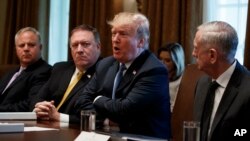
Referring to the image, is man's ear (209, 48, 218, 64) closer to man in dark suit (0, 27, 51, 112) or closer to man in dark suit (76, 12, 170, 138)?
man in dark suit (76, 12, 170, 138)

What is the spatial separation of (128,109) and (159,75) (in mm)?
283

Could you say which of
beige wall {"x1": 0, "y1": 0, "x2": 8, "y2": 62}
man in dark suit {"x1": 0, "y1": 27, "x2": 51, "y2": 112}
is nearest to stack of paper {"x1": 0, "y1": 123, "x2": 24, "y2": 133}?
man in dark suit {"x1": 0, "y1": 27, "x2": 51, "y2": 112}

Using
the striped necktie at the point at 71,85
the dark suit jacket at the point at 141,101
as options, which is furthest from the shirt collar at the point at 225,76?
the striped necktie at the point at 71,85

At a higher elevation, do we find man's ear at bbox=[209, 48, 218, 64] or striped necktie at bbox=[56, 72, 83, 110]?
man's ear at bbox=[209, 48, 218, 64]

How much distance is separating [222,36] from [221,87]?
0.24 meters

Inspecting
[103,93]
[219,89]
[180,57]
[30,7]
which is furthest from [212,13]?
[30,7]

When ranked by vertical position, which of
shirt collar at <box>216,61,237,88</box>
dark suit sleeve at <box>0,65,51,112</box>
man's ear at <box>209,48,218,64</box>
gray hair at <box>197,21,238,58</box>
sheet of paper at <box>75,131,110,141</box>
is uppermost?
gray hair at <box>197,21,238,58</box>

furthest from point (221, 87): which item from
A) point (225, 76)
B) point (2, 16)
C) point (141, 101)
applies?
point (2, 16)

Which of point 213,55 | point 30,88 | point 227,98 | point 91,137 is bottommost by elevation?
point 30,88

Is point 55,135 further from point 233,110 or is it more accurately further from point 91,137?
point 233,110

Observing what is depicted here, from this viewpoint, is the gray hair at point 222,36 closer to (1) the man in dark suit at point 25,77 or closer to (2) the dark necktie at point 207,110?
(2) the dark necktie at point 207,110

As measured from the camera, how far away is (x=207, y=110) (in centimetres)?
233

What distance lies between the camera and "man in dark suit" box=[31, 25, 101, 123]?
129 inches

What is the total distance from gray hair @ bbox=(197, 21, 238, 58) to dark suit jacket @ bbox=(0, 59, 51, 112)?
5.99 feet
